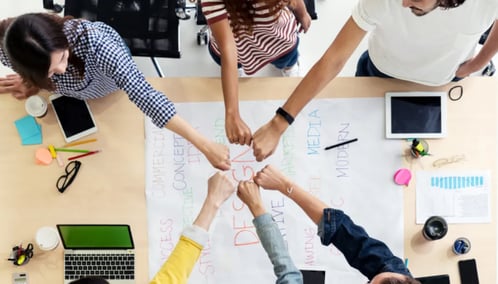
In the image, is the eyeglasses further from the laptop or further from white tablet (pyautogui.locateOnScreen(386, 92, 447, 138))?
white tablet (pyautogui.locateOnScreen(386, 92, 447, 138))

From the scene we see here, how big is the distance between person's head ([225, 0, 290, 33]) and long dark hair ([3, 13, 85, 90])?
18.4 inches

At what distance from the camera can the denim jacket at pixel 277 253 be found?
47.6 inches

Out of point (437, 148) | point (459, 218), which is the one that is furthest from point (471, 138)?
point (459, 218)

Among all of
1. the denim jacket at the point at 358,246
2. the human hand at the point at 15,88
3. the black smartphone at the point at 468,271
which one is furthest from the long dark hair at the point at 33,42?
the black smartphone at the point at 468,271

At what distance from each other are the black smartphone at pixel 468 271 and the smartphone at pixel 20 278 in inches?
57.3

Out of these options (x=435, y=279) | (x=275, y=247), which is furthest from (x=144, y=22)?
(x=435, y=279)

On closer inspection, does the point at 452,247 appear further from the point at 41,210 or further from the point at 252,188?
the point at 41,210

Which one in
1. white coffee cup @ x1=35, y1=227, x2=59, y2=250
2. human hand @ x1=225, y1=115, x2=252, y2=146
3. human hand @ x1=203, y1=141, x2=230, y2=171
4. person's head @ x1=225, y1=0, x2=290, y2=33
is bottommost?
white coffee cup @ x1=35, y1=227, x2=59, y2=250

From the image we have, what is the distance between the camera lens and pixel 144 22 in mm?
1677

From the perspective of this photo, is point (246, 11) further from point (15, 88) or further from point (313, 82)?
point (15, 88)

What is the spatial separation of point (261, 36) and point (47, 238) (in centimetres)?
97

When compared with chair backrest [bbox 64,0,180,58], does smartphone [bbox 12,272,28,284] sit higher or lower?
lower

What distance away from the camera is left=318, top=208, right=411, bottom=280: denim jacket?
123 centimetres

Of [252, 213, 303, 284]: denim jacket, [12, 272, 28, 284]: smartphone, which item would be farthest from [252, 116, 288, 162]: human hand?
[12, 272, 28, 284]: smartphone
